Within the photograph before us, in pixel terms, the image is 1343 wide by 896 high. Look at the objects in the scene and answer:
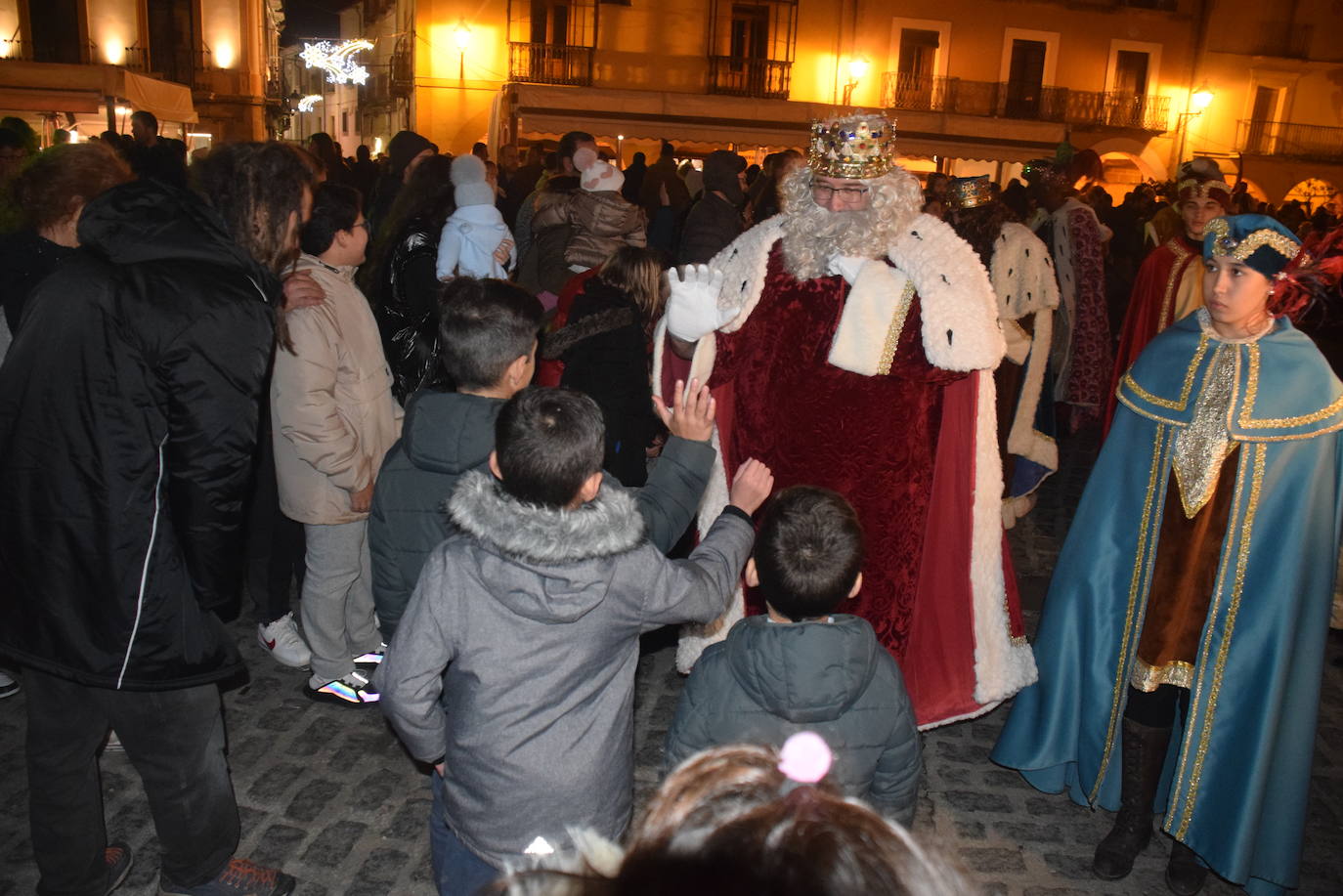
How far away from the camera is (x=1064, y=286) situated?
24.0 feet

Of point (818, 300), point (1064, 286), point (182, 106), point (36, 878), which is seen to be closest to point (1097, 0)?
point (182, 106)

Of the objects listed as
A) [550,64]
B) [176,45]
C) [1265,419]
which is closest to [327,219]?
[1265,419]

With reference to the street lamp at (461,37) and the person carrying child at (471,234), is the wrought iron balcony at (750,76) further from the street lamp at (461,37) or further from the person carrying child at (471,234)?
the person carrying child at (471,234)

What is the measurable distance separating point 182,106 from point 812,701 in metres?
18.0

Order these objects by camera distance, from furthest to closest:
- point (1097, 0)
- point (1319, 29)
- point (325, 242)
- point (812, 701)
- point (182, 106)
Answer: point (1319, 29), point (1097, 0), point (182, 106), point (325, 242), point (812, 701)

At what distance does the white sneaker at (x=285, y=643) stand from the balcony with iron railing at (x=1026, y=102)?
25.7 metres

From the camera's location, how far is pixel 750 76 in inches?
1044

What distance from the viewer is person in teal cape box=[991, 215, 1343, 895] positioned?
9.67 ft

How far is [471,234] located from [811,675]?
385 cm

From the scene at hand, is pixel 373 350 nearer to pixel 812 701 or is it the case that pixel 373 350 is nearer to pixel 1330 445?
pixel 812 701

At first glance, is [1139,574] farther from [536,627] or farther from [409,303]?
[409,303]

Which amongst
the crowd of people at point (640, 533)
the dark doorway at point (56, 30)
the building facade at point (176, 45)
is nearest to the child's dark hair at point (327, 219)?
the crowd of people at point (640, 533)

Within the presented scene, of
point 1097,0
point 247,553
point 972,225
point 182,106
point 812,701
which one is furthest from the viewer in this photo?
point 1097,0

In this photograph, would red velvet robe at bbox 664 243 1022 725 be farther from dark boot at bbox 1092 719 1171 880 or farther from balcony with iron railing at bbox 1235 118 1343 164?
balcony with iron railing at bbox 1235 118 1343 164
